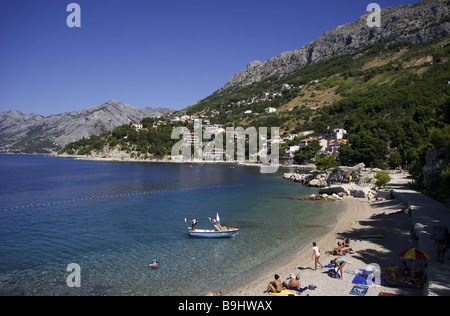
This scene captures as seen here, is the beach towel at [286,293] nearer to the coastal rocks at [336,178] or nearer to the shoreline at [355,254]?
the shoreline at [355,254]

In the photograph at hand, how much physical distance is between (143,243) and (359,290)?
1296cm

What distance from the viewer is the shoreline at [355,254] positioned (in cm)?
1170

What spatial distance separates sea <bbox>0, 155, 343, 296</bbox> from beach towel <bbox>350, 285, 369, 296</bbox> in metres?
4.36

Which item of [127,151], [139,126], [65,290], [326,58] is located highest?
[326,58]

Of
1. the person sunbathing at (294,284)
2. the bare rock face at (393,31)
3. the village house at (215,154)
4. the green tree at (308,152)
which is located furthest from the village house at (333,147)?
the bare rock face at (393,31)

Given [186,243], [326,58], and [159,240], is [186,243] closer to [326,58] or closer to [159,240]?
[159,240]

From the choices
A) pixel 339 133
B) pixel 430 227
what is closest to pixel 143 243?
pixel 430 227

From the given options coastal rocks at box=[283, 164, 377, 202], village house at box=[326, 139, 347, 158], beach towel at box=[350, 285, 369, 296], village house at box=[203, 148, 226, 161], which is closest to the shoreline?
beach towel at box=[350, 285, 369, 296]

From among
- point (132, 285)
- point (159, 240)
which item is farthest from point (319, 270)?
point (159, 240)

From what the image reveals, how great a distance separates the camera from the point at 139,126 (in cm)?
16900

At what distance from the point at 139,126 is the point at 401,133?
132691mm

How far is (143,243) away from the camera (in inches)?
752

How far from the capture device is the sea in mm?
13211

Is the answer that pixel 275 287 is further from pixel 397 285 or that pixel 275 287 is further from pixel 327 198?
pixel 327 198
